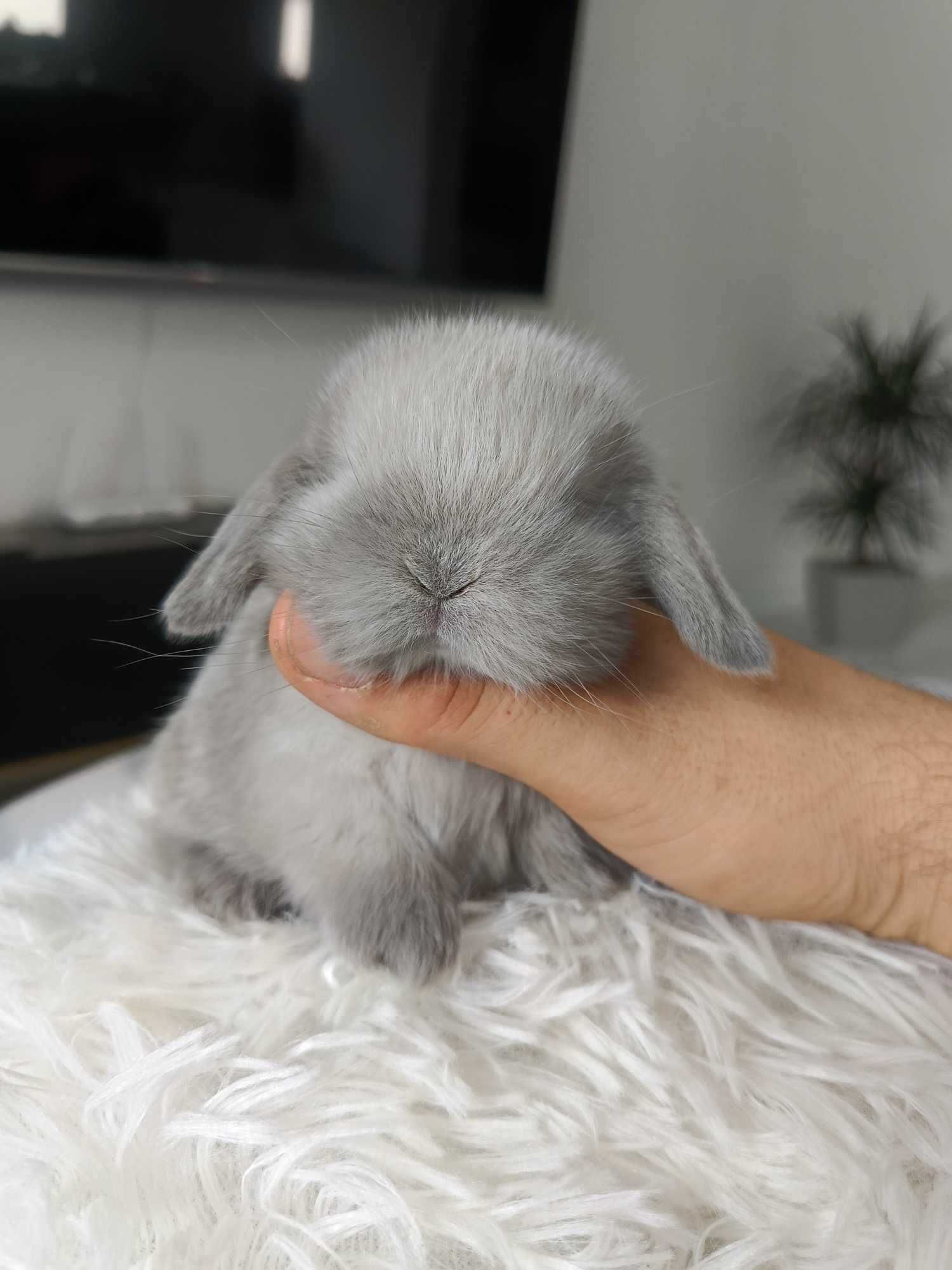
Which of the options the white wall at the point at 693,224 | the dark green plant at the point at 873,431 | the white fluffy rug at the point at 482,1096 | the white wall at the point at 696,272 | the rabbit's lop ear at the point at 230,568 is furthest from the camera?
the dark green plant at the point at 873,431

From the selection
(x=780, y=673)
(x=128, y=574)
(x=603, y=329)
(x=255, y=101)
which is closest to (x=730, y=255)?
(x=603, y=329)

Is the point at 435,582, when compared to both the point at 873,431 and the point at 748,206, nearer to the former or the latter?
the point at 873,431

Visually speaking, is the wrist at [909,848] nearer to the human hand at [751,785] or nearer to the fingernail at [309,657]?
the human hand at [751,785]

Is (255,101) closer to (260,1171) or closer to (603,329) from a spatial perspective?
(603,329)

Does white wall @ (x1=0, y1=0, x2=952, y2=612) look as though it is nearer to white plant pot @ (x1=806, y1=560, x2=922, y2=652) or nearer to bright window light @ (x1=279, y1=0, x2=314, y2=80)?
white plant pot @ (x1=806, y1=560, x2=922, y2=652)

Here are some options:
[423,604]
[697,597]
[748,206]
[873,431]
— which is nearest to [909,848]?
[697,597]

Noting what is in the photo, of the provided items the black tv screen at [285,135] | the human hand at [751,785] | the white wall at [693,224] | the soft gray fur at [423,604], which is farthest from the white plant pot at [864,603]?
the soft gray fur at [423,604]
